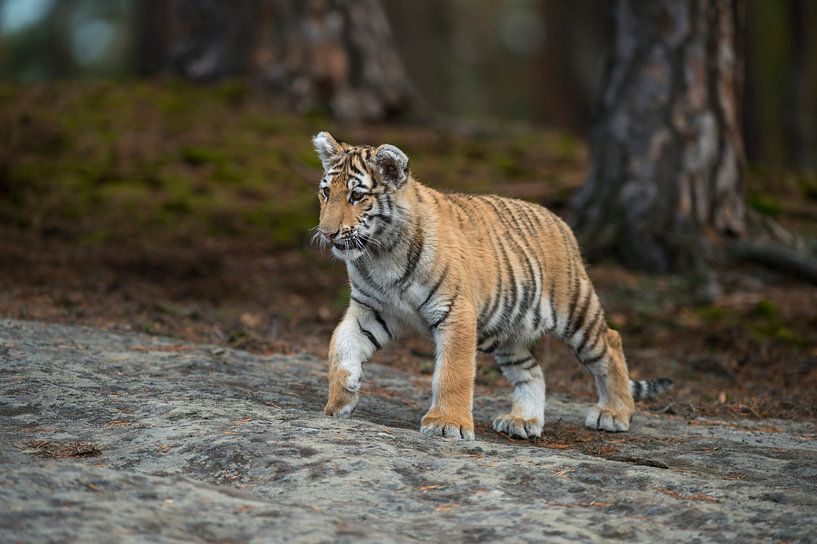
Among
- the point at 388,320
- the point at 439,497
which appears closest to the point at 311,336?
the point at 388,320

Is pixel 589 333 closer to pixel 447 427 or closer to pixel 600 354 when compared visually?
pixel 600 354

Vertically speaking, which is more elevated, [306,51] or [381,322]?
[306,51]

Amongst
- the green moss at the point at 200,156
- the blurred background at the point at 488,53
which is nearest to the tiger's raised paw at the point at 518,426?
the blurred background at the point at 488,53

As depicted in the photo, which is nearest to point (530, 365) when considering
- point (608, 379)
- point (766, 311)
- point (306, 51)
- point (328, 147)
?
point (608, 379)

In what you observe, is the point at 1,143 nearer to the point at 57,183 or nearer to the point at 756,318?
the point at 57,183

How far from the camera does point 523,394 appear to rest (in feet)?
22.9

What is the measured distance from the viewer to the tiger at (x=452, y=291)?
240 inches

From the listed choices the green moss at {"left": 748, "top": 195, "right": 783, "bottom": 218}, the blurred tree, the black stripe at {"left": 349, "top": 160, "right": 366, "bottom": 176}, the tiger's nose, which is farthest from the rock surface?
the blurred tree

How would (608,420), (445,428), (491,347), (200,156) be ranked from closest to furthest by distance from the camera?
1. (445,428)
2. (608,420)
3. (491,347)
4. (200,156)

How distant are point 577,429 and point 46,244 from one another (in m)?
7.09

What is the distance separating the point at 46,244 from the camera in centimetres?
1158

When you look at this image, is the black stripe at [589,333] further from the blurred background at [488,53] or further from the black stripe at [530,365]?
the blurred background at [488,53]

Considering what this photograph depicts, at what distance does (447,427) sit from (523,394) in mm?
1239

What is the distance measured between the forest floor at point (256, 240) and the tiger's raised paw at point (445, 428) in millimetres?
2583
